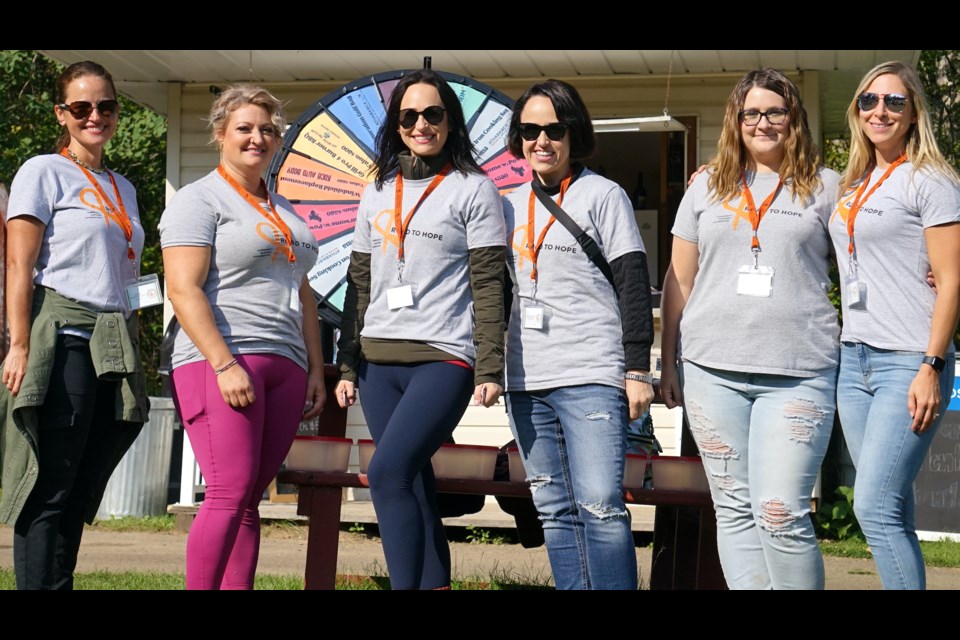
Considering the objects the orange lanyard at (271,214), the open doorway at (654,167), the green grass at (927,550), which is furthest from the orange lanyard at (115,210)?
the green grass at (927,550)

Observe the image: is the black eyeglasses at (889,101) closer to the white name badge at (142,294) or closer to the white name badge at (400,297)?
the white name badge at (400,297)

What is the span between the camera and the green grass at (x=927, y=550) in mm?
6961

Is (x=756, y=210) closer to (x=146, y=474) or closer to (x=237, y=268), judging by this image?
(x=237, y=268)

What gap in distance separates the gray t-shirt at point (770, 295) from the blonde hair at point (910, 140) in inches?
3.2

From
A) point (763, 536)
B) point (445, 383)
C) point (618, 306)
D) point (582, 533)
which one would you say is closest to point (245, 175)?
point (445, 383)

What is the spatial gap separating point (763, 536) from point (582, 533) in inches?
21.8

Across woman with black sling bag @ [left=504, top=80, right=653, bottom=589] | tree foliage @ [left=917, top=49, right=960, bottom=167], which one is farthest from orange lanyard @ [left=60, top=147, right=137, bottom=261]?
tree foliage @ [left=917, top=49, right=960, bottom=167]

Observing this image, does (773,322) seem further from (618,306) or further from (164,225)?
(164,225)

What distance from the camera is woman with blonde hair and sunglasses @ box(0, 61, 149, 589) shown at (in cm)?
401

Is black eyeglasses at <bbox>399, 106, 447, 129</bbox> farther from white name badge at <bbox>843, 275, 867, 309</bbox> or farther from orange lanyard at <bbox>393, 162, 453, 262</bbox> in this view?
white name badge at <bbox>843, 275, 867, 309</bbox>

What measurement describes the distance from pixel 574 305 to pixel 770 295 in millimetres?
598

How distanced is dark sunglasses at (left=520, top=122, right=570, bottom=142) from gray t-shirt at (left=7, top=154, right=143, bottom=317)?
1.43 meters

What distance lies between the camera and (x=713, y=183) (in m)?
3.90

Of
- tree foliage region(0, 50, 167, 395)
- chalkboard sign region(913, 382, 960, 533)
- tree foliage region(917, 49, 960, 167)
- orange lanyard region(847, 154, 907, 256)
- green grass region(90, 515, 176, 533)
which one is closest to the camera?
orange lanyard region(847, 154, 907, 256)
